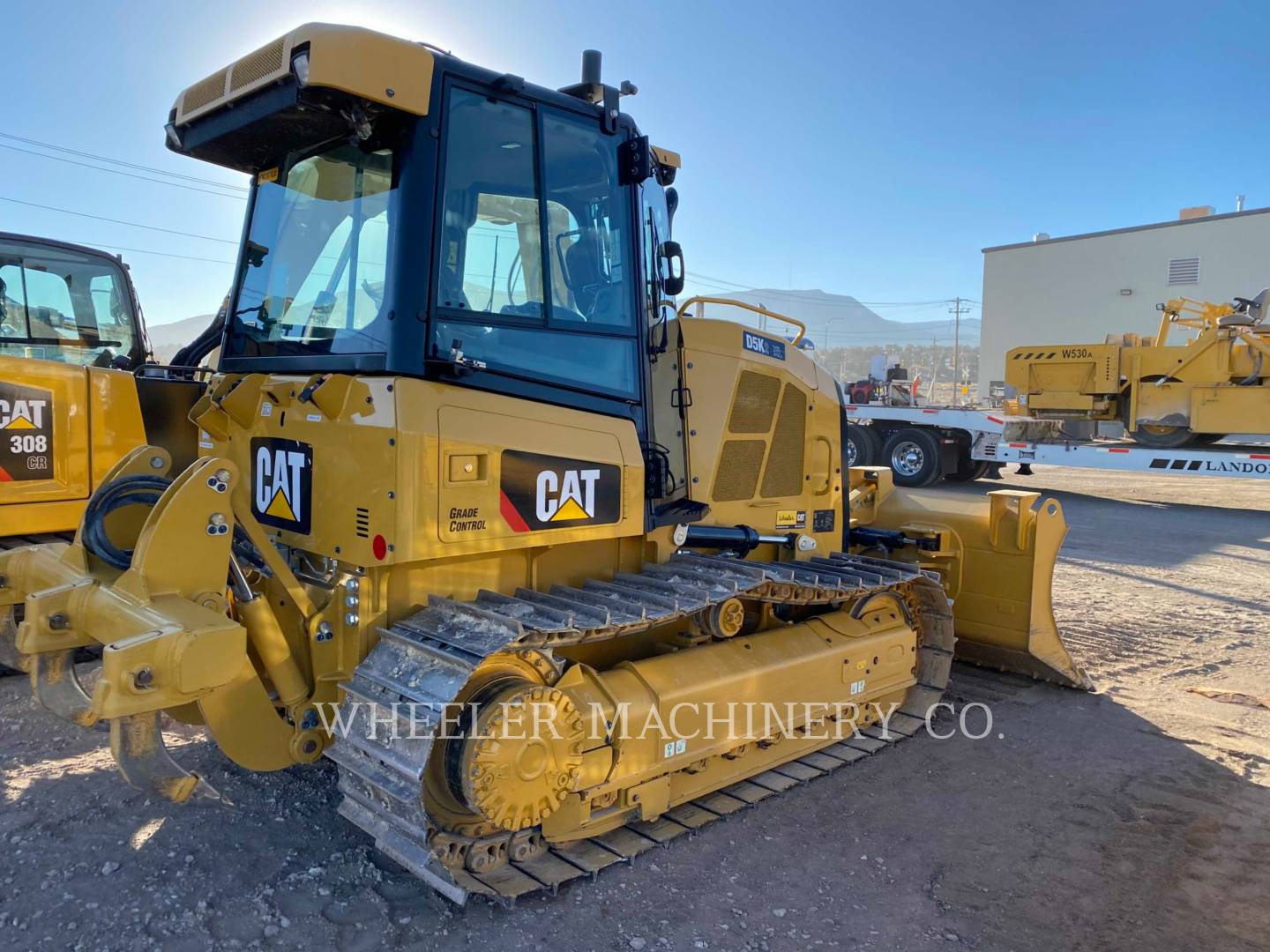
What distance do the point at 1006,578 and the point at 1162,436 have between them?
1035cm

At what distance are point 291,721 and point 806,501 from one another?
278 centimetres

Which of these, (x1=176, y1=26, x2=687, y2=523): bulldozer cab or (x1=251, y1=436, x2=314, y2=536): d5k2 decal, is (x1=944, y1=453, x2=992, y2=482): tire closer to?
(x1=176, y1=26, x2=687, y2=523): bulldozer cab

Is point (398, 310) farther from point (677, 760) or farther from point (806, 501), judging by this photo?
point (806, 501)

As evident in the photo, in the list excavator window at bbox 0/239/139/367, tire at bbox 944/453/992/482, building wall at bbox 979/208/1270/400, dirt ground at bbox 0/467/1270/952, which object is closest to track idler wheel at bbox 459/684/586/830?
dirt ground at bbox 0/467/1270/952

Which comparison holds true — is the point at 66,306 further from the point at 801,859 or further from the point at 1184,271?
the point at 1184,271

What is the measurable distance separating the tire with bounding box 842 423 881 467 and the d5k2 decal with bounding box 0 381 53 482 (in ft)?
43.7

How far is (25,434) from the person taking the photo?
5.33m

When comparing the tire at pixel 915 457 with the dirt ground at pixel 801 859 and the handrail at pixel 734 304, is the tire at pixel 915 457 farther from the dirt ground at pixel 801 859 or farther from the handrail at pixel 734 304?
the handrail at pixel 734 304

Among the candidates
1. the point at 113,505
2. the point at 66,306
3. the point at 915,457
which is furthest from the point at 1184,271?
the point at 113,505

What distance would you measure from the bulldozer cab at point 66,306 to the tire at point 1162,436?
1375cm

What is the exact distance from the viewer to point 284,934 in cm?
298

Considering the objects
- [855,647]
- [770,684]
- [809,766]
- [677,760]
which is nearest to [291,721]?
[677,760]

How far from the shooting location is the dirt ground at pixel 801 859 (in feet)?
10.0

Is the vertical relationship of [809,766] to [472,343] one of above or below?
below
